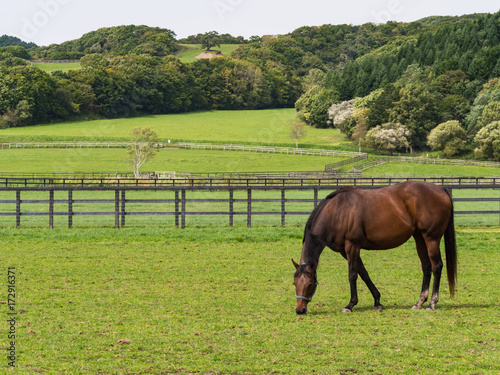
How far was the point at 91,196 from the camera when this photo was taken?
38.6 metres

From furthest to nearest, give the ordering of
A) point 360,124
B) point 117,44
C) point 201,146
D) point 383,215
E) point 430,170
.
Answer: point 117,44
point 360,124
point 201,146
point 430,170
point 383,215

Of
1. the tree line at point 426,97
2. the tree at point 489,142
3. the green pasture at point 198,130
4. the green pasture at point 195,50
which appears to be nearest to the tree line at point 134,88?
the green pasture at point 198,130

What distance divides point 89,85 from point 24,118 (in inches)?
605

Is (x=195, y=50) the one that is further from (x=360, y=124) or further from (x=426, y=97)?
(x=426, y=97)

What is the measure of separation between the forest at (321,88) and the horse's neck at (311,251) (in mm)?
64321

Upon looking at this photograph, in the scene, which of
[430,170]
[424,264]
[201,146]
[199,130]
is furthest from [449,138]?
[424,264]

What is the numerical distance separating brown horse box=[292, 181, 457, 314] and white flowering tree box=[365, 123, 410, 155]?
69.8 m

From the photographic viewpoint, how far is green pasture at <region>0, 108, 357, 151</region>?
288ft

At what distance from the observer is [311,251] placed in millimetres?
8914

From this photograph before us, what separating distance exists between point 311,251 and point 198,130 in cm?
9225

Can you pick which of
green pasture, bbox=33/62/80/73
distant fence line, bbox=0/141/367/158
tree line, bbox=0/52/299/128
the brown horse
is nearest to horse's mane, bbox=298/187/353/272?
the brown horse

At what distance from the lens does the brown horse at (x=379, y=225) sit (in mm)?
9086

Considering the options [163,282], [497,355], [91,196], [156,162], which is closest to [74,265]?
[163,282]

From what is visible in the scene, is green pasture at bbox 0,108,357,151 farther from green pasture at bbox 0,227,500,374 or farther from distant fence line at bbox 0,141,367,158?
green pasture at bbox 0,227,500,374
